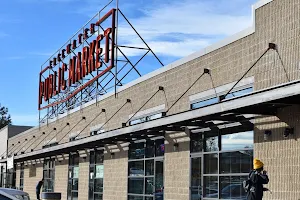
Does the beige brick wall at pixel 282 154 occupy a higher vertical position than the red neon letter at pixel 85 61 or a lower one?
lower

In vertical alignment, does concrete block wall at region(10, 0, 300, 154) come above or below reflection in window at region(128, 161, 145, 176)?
above

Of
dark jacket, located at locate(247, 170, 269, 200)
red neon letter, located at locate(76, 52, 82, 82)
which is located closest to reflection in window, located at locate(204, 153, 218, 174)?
dark jacket, located at locate(247, 170, 269, 200)

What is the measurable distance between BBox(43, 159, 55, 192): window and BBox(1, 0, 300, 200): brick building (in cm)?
673

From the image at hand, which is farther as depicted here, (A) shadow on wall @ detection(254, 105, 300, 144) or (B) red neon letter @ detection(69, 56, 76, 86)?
(B) red neon letter @ detection(69, 56, 76, 86)

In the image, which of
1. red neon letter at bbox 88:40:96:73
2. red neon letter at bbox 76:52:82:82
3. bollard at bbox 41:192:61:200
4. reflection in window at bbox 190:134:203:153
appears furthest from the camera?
red neon letter at bbox 76:52:82:82

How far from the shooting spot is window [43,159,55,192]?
32.1 metres

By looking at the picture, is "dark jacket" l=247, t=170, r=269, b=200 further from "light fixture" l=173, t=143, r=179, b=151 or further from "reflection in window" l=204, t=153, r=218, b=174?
"light fixture" l=173, t=143, r=179, b=151

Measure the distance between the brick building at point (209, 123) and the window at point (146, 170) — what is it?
0.12ft

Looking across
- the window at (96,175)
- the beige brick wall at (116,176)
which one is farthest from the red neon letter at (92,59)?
the beige brick wall at (116,176)

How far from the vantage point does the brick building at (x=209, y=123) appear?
12.5 meters

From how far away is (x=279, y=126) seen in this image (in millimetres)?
12758

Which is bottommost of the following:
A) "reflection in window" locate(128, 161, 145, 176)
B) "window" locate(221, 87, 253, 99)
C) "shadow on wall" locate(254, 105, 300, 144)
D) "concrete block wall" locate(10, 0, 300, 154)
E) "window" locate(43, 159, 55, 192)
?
"window" locate(43, 159, 55, 192)

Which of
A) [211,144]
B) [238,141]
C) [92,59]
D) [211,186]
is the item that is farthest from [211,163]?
[92,59]

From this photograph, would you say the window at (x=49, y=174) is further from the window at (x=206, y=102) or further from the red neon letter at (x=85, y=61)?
the window at (x=206, y=102)
